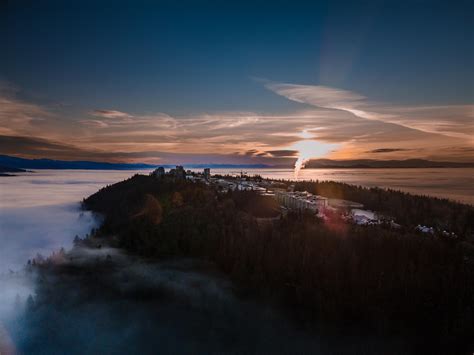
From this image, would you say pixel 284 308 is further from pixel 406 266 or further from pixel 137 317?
pixel 137 317

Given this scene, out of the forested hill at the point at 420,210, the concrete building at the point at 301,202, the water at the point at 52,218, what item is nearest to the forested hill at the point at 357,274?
the concrete building at the point at 301,202

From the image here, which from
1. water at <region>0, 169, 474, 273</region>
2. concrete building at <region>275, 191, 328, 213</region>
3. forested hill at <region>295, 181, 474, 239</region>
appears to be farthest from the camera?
water at <region>0, 169, 474, 273</region>

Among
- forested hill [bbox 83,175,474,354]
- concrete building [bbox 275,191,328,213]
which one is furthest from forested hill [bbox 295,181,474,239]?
concrete building [bbox 275,191,328,213]

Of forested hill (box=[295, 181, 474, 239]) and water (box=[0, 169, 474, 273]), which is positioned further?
water (box=[0, 169, 474, 273])

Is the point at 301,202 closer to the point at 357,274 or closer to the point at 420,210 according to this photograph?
the point at 420,210

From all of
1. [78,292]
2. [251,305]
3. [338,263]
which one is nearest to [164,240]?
[78,292]

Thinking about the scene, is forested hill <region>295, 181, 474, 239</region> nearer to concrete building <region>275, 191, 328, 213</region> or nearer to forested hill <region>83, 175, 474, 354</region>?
forested hill <region>83, 175, 474, 354</region>

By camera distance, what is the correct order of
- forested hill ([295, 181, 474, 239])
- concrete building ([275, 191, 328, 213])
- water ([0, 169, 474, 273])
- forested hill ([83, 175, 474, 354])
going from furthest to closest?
water ([0, 169, 474, 273])
concrete building ([275, 191, 328, 213])
forested hill ([295, 181, 474, 239])
forested hill ([83, 175, 474, 354])

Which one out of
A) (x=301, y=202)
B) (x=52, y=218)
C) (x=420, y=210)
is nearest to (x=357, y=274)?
(x=301, y=202)

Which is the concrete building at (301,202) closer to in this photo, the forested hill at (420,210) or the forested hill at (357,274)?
the forested hill at (357,274)
